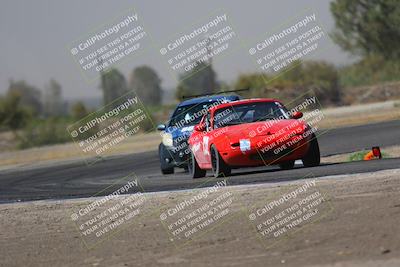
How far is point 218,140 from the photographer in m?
16.3

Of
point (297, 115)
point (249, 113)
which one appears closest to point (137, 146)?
point (249, 113)

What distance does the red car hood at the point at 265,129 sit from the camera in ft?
52.1

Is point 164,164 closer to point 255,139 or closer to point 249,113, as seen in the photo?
point 249,113

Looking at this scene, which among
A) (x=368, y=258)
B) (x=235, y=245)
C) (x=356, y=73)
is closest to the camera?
(x=368, y=258)

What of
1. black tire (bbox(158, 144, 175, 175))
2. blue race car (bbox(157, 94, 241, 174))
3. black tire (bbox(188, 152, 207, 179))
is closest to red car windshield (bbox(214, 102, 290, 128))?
black tire (bbox(188, 152, 207, 179))

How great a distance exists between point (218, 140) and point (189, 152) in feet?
10.8

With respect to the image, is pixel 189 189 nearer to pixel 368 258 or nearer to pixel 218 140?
pixel 218 140

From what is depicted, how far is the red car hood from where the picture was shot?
15.9 m

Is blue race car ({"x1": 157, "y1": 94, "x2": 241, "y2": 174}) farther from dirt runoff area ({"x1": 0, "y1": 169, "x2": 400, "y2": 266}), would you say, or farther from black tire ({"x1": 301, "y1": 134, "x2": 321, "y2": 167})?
dirt runoff area ({"x1": 0, "y1": 169, "x2": 400, "y2": 266})

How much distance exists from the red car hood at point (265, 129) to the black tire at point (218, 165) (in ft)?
1.20

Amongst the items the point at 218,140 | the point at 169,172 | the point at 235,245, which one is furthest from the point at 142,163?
the point at 235,245

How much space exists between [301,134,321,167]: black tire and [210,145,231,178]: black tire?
134 centimetres

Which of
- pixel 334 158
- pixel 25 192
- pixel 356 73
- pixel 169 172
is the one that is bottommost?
pixel 356 73

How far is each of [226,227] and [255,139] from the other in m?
5.47
